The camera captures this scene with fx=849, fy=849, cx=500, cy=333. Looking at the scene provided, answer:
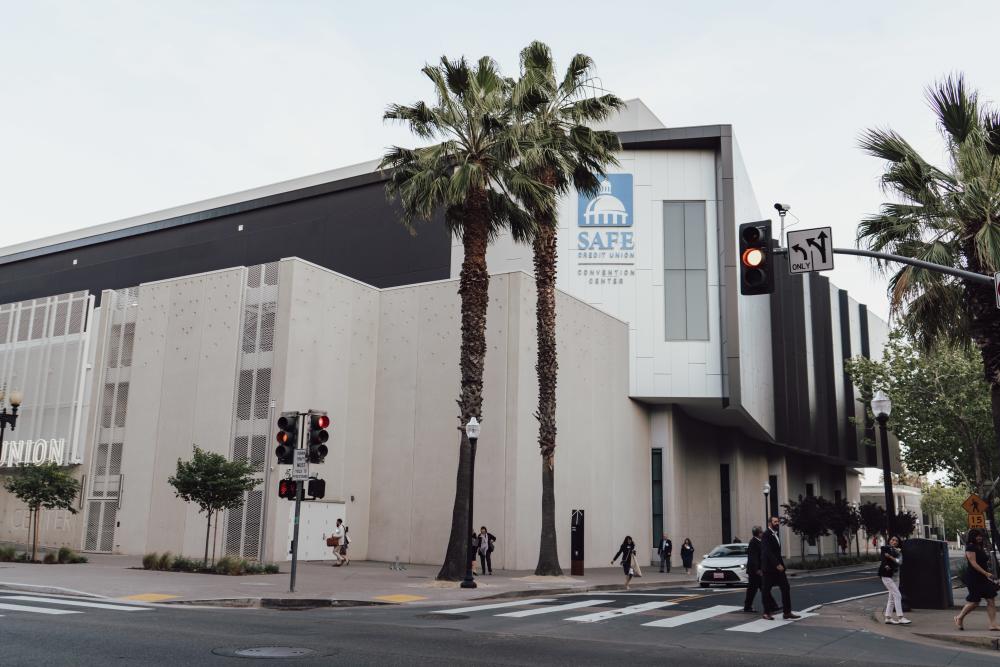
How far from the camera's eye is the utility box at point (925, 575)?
16.5 meters

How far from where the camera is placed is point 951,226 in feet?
58.7

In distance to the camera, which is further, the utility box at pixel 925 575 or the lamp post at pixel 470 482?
the lamp post at pixel 470 482

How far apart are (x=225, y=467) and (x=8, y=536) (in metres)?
17.6

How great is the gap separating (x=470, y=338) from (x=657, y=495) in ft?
65.6

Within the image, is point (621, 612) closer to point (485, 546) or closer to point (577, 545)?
point (485, 546)

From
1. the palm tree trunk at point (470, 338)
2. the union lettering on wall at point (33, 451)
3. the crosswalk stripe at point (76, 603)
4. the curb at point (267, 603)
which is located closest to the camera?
the crosswalk stripe at point (76, 603)

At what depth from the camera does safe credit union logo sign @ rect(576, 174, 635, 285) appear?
3859 centimetres

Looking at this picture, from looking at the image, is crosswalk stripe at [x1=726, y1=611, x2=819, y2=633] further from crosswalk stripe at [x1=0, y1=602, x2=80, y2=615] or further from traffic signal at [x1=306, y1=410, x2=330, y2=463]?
crosswalk stripe at [x1=0, y1=602, x2=80, y2=615]

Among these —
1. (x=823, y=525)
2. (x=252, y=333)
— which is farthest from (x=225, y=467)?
(x=823, y=525)

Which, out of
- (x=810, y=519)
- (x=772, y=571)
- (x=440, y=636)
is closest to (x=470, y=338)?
(x=772, y=571)

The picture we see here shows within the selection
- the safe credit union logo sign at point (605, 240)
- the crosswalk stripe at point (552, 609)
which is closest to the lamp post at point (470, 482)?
the crosswalk stripe at point (552, 609)

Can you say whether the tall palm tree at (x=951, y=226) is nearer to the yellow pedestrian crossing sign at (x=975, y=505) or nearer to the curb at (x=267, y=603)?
the yellow pedestrian crossing sign at (x=975, y=505)

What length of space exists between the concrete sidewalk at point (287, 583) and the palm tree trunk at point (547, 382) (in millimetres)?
1030

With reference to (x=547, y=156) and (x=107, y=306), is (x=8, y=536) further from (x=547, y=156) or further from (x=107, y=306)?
(x=547, y=156)
